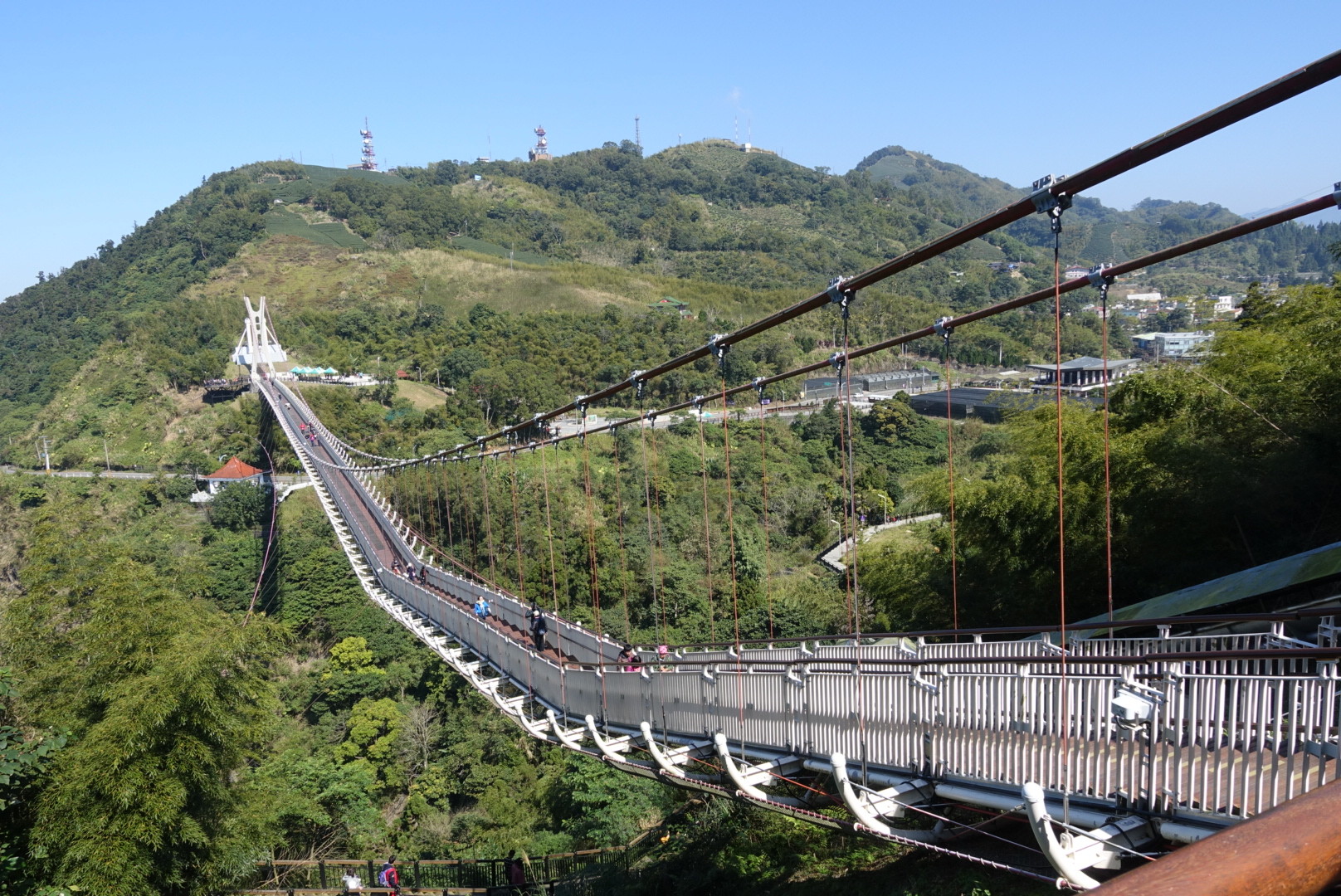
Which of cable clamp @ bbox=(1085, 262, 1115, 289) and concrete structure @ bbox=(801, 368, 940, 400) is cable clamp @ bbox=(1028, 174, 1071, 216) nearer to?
cable clamp @ bbox=(1085, 262, 1115, 289)

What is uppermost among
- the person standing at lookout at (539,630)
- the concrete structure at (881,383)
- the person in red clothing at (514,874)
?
the concrete structure at (881,383)

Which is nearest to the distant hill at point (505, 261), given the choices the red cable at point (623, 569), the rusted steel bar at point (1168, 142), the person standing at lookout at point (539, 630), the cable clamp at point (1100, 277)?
the red cable at point (623, 569)

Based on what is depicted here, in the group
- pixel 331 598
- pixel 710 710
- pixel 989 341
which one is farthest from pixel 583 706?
pixel 989 341

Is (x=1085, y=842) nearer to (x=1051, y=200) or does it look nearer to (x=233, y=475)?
(x=1051, y=200)

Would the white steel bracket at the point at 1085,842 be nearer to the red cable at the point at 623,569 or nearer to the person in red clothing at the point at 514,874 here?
the person in red clothing at the point at 514,874

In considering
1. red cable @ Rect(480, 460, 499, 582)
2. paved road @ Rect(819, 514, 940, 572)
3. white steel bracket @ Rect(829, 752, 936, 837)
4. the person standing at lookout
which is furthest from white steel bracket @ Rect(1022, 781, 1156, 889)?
paved road @ Rect(819, 514, 940, 572)

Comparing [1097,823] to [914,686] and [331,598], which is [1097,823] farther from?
[331,598]
